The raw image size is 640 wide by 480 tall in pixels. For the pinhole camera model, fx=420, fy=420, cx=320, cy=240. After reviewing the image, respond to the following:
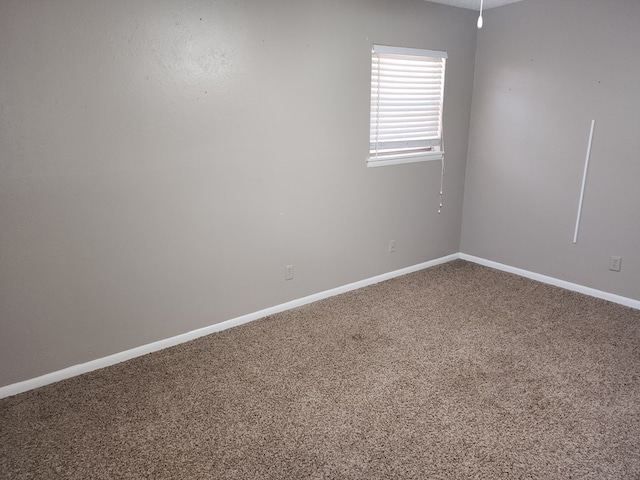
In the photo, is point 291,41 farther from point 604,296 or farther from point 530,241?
point 604,296

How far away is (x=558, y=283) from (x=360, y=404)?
2490 millimetres

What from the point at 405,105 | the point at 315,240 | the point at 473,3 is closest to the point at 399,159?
the point at 405,105

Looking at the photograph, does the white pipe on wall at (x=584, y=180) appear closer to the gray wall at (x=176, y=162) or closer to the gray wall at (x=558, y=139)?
the gray wall at (x=558, y=139)

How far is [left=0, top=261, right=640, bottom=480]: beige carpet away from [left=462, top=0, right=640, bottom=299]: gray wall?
0.64 metres

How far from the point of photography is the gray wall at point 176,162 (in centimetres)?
221

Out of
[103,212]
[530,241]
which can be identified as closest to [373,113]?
[530,241]

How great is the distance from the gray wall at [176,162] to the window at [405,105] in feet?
0.37

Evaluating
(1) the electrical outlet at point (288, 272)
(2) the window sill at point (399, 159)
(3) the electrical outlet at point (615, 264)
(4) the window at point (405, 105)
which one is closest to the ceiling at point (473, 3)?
(4) the window at point (405, 105)

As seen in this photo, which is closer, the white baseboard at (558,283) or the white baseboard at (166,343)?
the white baseboard at (166,343)

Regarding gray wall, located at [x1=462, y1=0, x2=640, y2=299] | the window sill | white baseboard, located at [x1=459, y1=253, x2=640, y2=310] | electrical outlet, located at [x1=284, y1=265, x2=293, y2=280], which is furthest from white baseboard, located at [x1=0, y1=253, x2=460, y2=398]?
gray wall, located at [x1=462, y1=0, x2=640, y2=299]

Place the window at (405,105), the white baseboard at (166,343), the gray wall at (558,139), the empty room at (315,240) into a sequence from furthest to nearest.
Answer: the window at (405,105)
the gray wall at (558,139)
the white baseboard at (166,343)
the empty room at (315,240)

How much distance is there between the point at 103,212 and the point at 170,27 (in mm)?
1143

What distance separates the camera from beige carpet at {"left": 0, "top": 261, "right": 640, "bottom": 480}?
1840mm

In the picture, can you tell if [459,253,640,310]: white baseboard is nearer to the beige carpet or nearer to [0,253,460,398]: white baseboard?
the beige carpet
